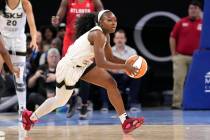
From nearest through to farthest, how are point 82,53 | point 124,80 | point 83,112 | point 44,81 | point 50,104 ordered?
point 82,53 → point 50,104 → point 83,112 → point 44,81 → point 124,80

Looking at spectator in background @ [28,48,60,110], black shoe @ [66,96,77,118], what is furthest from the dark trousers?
black shoe @ [66,96,77,118]

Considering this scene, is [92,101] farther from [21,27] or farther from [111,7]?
→ [21,27]

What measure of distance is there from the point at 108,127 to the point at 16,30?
1934 mm

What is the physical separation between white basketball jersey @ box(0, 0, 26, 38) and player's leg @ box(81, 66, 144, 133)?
5.01ft

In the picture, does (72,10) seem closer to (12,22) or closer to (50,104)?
(12,22)

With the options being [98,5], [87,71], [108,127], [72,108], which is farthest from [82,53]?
[72,108]

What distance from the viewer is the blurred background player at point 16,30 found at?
9.16 m

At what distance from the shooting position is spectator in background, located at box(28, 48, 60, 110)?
466 inches

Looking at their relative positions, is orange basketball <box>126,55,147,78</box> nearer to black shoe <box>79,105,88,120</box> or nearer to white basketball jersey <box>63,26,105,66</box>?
white basketball jersey <box>63,26,105,66</box>

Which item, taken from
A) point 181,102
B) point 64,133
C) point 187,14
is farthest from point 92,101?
point 64,133

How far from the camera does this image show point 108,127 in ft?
29.4

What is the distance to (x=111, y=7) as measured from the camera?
43.6 feet

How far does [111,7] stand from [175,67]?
198 cm

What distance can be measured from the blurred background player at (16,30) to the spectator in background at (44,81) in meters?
2.58
